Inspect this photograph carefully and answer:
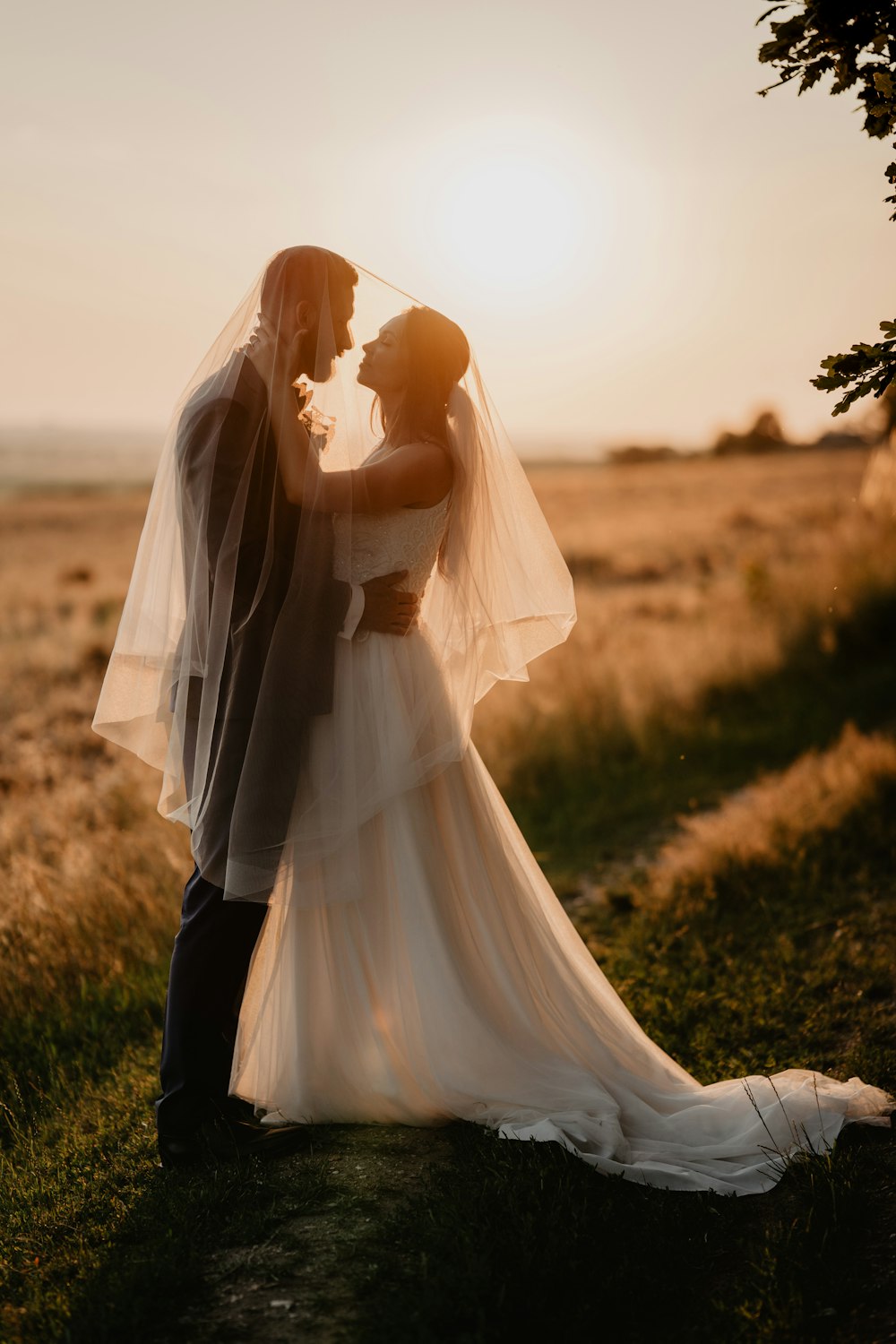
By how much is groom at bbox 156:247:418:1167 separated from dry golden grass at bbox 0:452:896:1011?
72.9 inches

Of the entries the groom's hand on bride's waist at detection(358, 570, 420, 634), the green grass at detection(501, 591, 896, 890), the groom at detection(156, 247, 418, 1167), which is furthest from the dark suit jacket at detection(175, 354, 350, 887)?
the green grass at detection(501, 591, 896, 890)

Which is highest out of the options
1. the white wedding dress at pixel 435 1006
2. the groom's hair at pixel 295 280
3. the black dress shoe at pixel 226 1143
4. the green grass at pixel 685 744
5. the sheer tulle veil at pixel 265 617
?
the groom's hair at pixel 295 280

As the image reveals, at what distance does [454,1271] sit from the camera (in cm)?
277

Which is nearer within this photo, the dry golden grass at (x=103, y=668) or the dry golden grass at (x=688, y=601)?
the dry golden grass at (x=103, y=668)

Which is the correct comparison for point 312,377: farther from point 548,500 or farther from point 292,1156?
point 548,500

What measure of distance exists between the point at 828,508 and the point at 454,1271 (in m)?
22.2

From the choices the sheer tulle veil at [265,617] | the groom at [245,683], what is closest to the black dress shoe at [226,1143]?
the groom at [245,683]

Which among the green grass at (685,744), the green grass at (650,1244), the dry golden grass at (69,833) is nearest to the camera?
the green grass at (650,1244)

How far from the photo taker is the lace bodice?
357cm

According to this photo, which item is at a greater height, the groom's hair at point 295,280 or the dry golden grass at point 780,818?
the groom's hair at point 295,280

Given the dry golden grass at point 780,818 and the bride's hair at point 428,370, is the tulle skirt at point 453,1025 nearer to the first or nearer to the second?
the bride's hair at point 428,370

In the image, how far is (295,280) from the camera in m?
3.44

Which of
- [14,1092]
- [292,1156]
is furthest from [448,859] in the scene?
[14,1092]

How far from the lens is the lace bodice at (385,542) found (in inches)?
141
